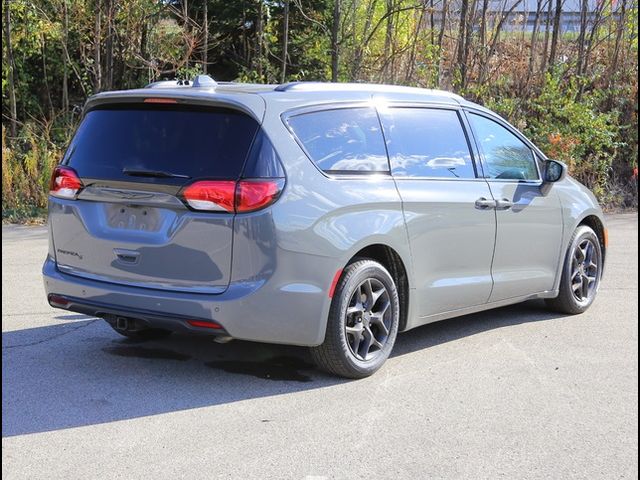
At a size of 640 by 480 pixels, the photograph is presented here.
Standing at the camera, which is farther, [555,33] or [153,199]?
[555,33]

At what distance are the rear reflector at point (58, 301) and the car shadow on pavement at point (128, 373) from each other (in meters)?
0.41

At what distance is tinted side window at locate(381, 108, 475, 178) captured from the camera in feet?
19.6

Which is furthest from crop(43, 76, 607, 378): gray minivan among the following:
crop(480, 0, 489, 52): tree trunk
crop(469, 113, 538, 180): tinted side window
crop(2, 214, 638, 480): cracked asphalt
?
crop(480, 0, 489, 52): tree trunk

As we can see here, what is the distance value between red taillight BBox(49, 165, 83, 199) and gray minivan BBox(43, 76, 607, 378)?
0.05ft

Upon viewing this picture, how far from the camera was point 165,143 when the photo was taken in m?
5.30

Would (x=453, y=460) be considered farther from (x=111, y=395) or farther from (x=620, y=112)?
(x=620, y=112)

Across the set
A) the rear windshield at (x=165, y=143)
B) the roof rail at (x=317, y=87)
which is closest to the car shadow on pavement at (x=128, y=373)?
the rear windshield at (x=165, y=143)

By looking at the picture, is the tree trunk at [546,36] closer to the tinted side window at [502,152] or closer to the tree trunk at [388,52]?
the tree trunk at [388,52]

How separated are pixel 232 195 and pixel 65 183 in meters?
1.26

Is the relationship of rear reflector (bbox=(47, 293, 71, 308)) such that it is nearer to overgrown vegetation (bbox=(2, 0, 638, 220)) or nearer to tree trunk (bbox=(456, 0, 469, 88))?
overgrown vegetation (bbox=(2, 0, 638, 220))

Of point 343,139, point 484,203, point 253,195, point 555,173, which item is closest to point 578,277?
point 555,173

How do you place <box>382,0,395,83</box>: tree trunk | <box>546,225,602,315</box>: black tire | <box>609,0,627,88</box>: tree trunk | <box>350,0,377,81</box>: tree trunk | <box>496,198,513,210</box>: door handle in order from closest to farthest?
<box>496,198,513,210</box>: door handle < <box>546,225,602,315</box>: black tire < <box>350,0,377,81</box>: tree trunk < <box>382,0,395,83</box>: tree trunk < <box>609,0,627,88</box>: tree trunk

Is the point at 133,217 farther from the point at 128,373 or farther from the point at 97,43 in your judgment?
the point at 97,43

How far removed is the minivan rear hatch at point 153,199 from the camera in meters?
5.08
